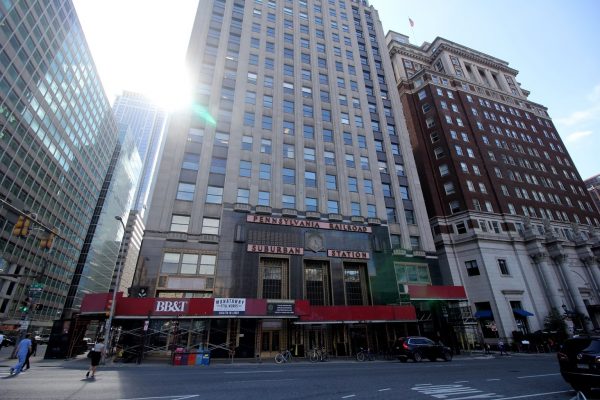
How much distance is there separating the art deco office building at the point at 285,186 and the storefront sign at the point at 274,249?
0.15 m

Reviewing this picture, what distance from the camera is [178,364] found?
68.7ft

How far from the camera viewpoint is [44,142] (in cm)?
6106

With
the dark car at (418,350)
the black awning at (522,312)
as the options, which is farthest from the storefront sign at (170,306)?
the black awning at (522,312)

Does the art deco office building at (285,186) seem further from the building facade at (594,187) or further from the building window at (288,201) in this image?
the building facade at (594,187)

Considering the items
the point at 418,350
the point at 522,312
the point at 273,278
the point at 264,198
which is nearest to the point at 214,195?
the point at 264,198

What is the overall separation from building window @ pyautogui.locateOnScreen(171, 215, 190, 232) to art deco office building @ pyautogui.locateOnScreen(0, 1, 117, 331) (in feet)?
58.9

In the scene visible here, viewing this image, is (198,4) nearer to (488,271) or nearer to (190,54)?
(190,54)

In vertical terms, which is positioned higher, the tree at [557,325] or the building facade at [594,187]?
the building facade at [594,187]

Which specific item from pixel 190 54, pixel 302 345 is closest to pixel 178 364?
pixel 302 345

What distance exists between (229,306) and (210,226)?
9.71m

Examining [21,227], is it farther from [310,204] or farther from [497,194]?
[497,194]

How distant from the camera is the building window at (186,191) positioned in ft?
105

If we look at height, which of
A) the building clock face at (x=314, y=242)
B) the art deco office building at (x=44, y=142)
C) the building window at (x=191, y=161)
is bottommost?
the building clock face at (x=314, y=242)

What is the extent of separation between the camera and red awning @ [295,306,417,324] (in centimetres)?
2695
